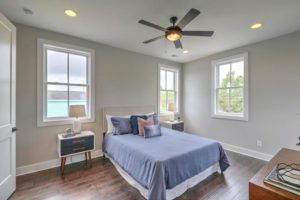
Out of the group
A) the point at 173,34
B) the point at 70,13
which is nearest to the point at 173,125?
the point at 173,34

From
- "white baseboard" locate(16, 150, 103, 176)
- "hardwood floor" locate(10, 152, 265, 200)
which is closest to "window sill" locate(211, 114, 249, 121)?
"hardwood floor" locate(10, 152, 265, 200)

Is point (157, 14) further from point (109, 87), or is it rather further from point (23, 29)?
point (23, 29)

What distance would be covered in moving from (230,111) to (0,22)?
485 cm

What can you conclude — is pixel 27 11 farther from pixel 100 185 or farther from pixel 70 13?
pixel 100 185

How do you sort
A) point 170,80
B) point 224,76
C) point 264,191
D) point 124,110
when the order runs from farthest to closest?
point 170,80
point 224,76
point 124,110
point 264,191

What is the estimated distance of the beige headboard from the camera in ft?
11.7

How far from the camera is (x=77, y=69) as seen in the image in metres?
3.32

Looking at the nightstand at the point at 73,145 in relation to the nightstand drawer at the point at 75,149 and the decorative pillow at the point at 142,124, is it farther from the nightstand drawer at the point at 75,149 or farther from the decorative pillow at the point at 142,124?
the decorative pillow at the point at 142,124

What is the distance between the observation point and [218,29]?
110 inches

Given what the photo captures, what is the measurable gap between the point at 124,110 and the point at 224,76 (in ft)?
9.75

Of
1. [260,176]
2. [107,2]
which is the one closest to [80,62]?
[107,2]

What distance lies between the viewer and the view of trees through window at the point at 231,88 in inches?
150

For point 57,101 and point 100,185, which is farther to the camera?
point 57,101

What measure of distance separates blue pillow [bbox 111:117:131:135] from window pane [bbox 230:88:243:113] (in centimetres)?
284
